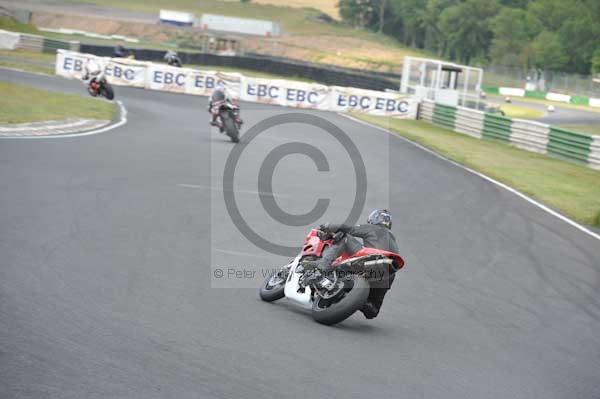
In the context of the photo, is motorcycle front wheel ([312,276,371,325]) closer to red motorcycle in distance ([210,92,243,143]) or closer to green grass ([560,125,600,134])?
red motorcycle in distance ([210,92,243,143])

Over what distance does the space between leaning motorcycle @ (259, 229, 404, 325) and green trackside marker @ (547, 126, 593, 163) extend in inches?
796

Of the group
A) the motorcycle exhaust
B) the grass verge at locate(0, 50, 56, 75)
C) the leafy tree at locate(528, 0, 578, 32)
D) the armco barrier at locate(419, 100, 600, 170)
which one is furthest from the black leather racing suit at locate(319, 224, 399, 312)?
the leafy tree at locate(528, 0, 578, 32)

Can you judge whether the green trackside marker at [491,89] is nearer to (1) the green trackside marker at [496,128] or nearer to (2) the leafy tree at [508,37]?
(2) the leafy tree at [508,37]

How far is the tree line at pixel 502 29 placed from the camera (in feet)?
293

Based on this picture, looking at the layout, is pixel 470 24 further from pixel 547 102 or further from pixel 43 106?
pixel 43 106

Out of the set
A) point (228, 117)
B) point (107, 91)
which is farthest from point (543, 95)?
point (228, 117)

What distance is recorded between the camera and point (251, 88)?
39344 millimetres

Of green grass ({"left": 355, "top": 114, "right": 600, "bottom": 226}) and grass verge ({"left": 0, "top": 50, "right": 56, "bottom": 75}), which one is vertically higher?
grass verge ({"left": 0, "top": 50, "right": 56, "bottom": 75})

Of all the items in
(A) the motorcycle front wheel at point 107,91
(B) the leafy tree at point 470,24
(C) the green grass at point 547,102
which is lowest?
(A) the motorcycle front wheel at point 107,91

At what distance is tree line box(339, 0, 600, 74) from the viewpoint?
89.4m

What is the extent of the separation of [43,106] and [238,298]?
16.9 meters

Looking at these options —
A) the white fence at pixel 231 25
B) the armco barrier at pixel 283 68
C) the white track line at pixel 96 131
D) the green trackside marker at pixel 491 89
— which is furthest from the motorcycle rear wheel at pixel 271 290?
the white fence at pixel 231 25

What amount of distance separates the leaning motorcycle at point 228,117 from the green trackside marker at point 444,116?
14383 millimetres

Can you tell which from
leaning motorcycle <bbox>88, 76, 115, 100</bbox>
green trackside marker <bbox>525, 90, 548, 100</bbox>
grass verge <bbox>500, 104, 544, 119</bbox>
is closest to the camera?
leaning motorcycle <bbox>88, 76, 115, 100</bbox>
